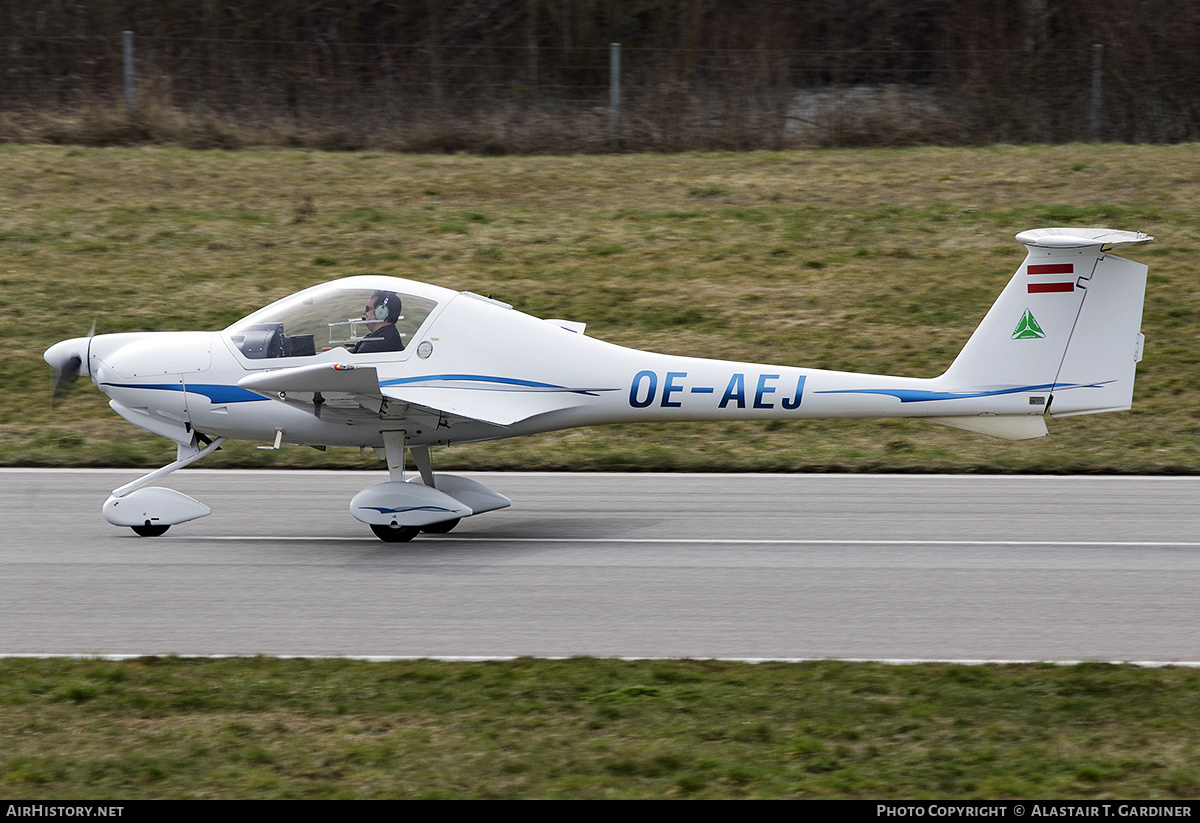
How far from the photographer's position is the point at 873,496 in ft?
40.0

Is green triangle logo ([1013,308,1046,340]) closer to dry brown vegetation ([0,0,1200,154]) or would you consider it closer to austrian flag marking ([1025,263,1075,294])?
austrian flag marking ([1025,263,1075,294])

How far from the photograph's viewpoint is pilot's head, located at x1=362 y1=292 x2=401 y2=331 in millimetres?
10266

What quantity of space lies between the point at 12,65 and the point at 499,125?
1034cm

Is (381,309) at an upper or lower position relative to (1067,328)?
upper

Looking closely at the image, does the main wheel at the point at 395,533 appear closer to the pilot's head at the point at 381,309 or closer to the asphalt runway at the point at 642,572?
the asphalt runway at the point at 642,572

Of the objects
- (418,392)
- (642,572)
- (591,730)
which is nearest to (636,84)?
(418,392)

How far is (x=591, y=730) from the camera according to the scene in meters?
6.16

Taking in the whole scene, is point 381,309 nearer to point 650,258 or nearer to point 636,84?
point 650,258

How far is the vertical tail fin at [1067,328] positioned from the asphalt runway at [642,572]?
1.33 meters

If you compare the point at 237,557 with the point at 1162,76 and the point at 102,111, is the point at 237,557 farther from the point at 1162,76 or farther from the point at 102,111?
the point at 1162,76

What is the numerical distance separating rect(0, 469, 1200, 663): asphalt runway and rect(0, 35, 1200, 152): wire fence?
44.8 feet

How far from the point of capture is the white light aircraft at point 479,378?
9828 mm

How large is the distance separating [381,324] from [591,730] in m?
5.07

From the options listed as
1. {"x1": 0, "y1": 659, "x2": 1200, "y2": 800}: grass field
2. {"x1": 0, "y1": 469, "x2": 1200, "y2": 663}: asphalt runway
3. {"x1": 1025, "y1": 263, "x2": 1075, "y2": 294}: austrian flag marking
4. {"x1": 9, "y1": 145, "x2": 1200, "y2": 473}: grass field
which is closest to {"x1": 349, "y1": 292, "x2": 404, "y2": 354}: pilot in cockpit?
{"x1": 0, "y1": 469, "x2": 1200, "y2": 663}: asphalt runway
